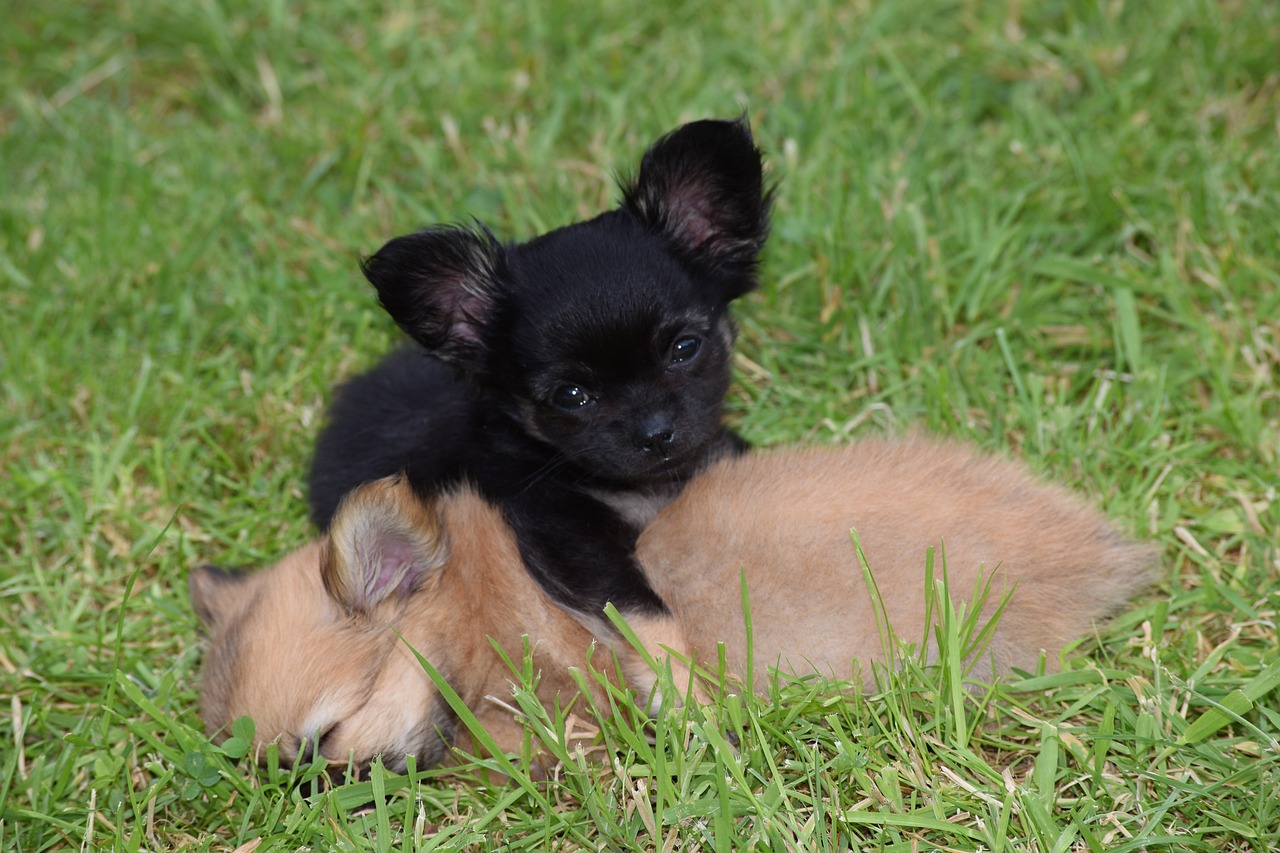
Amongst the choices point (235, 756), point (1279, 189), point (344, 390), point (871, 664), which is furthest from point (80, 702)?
point (1279, 189)

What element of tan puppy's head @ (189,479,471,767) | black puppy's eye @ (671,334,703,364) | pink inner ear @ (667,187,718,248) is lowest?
tan puppy's head @ (189,479,471,767)

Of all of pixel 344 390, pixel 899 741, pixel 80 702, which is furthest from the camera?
pixel 344 390

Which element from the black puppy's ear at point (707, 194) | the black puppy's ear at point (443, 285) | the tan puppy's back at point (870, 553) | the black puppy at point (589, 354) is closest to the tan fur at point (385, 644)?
the black puppy at point (589, 354)

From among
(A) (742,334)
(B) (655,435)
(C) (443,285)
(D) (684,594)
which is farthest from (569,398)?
(A) (742,334)

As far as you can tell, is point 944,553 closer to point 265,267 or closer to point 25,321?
point 265,267

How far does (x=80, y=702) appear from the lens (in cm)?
343

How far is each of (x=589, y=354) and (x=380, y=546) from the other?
749mm

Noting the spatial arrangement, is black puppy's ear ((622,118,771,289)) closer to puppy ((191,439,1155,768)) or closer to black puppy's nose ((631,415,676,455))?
black puppy's nose ((631,415,676,455))

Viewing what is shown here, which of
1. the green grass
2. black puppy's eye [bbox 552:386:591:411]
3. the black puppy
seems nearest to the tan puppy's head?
the green grass

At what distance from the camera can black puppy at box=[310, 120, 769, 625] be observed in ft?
10.9

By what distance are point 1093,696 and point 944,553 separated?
1.67ft

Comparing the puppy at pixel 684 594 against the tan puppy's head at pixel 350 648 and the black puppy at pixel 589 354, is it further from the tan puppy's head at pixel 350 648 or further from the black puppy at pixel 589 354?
the black puppy at pixel 589 354

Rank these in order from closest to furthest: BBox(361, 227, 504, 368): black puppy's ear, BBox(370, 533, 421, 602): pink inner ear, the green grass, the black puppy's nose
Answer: the green grass < BBox(370, 533, 421, 602): pink inner ear < the black puppy's nose < BBox(361, 227, 504, 368): black puppy's ear

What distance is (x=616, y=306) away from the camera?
10.9 ft
